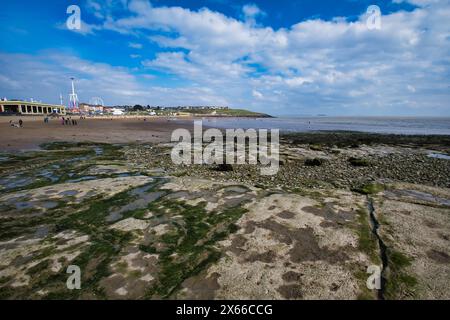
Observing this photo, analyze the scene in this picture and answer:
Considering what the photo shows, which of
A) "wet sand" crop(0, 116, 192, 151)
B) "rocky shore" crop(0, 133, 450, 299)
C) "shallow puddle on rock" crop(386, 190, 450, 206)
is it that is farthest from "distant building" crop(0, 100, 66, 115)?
"shallow puddle on rock" crop(386, 190, 450, 206)

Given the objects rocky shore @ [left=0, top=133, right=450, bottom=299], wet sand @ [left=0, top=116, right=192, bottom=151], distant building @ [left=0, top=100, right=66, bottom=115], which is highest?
distant building @ [left=0, top=100, right=66, bottom=115]

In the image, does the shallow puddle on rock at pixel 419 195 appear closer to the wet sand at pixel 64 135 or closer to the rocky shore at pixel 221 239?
the rocky shore at pixel 221 239

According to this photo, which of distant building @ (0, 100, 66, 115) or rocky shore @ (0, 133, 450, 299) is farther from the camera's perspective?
distant building @ (0, 100, 66, 115)

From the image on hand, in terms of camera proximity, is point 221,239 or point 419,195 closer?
point 221,239

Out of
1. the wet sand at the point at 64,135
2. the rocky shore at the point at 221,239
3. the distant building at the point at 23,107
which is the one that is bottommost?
the rocky shore at the point at 221,239

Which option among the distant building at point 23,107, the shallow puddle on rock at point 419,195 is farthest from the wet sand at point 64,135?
the distant building at point 23,107

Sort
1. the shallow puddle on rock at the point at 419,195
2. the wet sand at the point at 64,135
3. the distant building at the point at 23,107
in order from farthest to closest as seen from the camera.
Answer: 1. the distant building at the point at 23,107
2. the wet sand at the point at 64,135
3. the shallow puddle on rock at the point at 419,195

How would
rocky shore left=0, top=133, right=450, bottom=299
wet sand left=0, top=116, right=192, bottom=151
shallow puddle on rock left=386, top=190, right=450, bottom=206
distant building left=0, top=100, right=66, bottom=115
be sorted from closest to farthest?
rocky shore left=0, top=133, right=450, bottom=299, shallow puddle on rock left=386, top=190, right=450, bottom=206, wet sand left=0, top=116, right=192, bottom=151, distant building left=0, top=100, right=66, bottom=115

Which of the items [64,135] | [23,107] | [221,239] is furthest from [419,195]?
[23,107]

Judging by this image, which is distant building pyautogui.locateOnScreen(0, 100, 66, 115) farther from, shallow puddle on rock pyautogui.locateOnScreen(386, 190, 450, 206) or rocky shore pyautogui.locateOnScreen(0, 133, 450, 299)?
shallow puddle on rock pyautogui.locateOnScreen(386, 190, 450, 206)

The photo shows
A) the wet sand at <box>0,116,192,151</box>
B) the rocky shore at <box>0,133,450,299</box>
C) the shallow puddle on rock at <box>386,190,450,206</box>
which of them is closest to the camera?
the rocky shore at <box>0,133,450,299</box>

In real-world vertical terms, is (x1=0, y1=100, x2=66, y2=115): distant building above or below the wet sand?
above

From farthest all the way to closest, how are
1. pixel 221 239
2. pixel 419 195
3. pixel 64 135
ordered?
pixel 64 135 → pixel 419 195 → pixel 221 239

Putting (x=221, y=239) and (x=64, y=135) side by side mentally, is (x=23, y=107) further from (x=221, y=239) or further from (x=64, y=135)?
(x=221, y=239)
